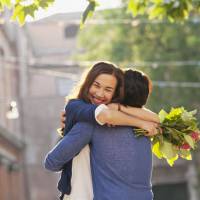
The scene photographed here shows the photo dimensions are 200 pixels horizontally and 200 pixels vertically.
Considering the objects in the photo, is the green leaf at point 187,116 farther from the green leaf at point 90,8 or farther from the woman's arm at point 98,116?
the green leaf at point 90,8

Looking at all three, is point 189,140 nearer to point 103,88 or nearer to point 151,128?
point 151,128

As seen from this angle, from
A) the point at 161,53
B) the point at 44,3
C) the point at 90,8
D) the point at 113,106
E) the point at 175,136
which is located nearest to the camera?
the point at 113,106

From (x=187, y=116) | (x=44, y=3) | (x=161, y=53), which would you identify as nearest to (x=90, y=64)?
(x=161, y=53)

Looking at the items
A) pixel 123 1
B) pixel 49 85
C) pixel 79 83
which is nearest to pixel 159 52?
pixel 123 1

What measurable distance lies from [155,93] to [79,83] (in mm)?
25229

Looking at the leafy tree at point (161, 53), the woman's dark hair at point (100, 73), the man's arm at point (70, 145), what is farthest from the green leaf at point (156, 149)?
the leafy tree at point (161, 53)

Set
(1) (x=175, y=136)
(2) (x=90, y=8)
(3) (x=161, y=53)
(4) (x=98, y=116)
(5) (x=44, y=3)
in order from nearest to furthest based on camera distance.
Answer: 1. (4) (x=98, y=116)
2. (1) (x=175, y=136)
3. (5) (x=44, y=3)
4. (2) (x=90, y=8)
5. (3) (x=161, y=53)

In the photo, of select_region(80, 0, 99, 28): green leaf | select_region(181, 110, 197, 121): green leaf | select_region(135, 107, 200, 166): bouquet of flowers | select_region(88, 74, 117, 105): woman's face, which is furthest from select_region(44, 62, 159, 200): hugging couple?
select_region(80, 0, 99, 28): green leaf

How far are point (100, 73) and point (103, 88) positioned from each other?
87 millimetres

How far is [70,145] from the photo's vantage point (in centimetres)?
458

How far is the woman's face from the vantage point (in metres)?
4.74

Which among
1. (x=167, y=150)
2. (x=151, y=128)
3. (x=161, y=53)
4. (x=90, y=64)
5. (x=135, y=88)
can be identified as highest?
(x=161, y=53)

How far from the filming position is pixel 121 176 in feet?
15.1

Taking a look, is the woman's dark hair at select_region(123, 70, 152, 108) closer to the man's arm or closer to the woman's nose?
the woman's nose
